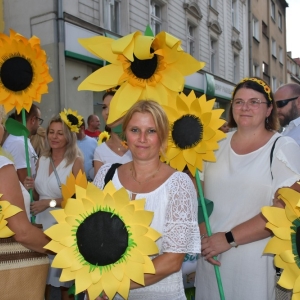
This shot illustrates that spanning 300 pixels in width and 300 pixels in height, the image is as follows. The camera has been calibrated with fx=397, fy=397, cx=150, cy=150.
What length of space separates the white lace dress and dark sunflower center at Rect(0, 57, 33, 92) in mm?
1223

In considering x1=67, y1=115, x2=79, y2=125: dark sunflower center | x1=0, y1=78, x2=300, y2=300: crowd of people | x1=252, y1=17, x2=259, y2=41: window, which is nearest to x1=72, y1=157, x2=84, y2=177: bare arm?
x1=67, y1=115, x2=79, y2=125: dark sunflower center

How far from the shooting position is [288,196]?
136cm

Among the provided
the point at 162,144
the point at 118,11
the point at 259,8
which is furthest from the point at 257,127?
the point at 259,8

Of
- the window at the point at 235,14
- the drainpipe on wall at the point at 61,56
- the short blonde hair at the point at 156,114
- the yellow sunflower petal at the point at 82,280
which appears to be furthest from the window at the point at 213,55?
the yellow sunflower petal at the point at 82,280

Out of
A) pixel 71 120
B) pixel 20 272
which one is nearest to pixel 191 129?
pixel 20 272

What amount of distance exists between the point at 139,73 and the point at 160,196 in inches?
Result: 22.7

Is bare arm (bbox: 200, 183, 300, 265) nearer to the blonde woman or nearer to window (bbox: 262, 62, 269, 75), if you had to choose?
the blonde woman

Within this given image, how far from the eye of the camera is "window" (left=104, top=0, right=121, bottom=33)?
9555 mm

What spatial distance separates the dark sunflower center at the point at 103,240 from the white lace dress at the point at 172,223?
0.76ft

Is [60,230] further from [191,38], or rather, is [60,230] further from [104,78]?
[191,38]

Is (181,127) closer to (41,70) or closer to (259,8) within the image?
(41,70)

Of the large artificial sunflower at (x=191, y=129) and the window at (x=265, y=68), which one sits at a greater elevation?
the window at (x=265, y=68)

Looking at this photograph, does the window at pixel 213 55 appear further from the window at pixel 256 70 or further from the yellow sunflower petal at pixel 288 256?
the yellow sunflower petal at pixel 288 256

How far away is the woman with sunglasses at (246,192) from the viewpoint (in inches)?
76.7
